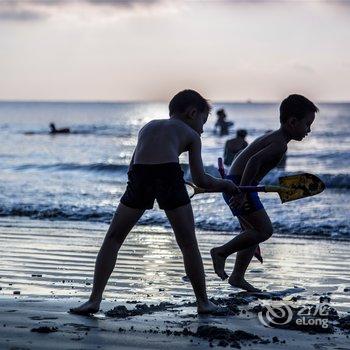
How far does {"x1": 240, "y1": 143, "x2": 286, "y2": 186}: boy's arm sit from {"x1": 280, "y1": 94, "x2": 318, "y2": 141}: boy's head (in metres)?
0.19

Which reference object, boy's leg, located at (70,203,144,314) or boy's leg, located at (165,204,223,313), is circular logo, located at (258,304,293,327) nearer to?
boy's leg, located at (165,204,223,313)

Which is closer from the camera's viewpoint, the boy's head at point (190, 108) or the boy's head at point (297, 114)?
the boy's head at point (190, 108)

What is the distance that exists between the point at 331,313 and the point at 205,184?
123 centimetres

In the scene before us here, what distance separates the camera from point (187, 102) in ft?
20.1

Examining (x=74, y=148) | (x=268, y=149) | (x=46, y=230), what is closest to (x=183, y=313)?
(x=268, y=149)

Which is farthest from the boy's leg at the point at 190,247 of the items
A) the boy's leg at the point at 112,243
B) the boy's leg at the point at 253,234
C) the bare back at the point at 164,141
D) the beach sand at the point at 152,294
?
the boy's leg at the point at 253,234

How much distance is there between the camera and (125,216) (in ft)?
19.9

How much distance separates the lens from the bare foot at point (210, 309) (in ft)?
20.0

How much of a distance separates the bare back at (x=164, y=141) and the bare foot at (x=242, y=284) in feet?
5.66

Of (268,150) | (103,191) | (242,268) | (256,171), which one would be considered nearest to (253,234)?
(242,268)

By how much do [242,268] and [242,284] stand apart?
0.14 metres

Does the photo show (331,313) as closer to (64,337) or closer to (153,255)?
(64,337)

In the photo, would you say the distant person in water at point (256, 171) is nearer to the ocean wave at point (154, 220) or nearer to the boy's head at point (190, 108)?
the boy's head at point (190, 108)

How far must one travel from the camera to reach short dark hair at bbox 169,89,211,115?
6.12 metres
